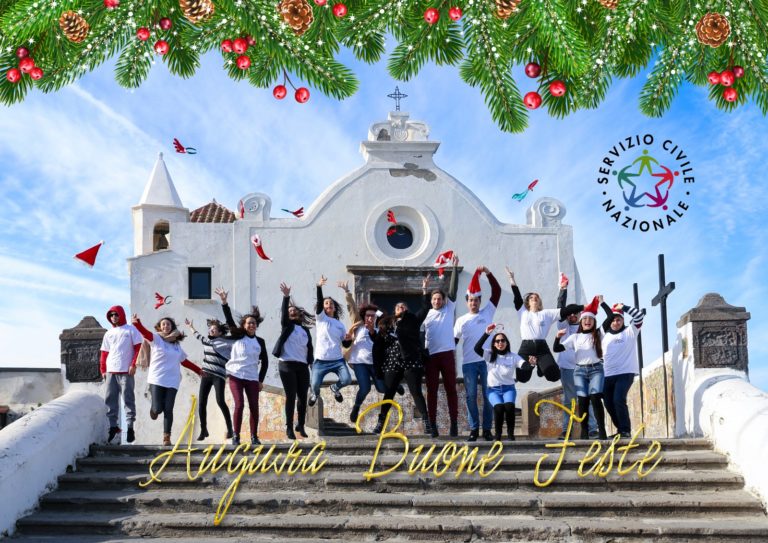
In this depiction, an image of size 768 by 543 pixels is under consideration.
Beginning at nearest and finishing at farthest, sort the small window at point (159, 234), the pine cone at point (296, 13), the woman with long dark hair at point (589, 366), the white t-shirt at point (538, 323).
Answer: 1. the pine cone at point (296, 13)
2. the woman with long dark hair at point (589, 366)
3. the white t-shirt at point (538, 323)
4. the small window at point (159, 234)

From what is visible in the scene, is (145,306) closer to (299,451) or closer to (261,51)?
(299,451)

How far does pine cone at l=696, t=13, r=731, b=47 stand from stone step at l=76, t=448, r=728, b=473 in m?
5.70

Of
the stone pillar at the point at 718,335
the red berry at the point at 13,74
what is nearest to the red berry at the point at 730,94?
the red berry at the point at 13,74

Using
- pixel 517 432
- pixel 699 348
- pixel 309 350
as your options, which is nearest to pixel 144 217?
pixel 517 432

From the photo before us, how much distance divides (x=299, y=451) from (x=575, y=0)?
609 centimetres

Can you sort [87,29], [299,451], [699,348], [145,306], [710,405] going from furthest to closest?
[145,306]
[699,348]
[710,405]
[299,451]
[87,29]

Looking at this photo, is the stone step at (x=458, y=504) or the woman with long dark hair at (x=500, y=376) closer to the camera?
the stone step at (x=458, y=504)

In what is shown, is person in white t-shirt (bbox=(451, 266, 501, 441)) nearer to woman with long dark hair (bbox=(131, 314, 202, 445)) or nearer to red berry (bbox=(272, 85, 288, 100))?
woman with long dark hair (bbox=(131, 314, 202, 445))

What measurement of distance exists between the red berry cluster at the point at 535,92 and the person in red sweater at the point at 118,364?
24.1 ft

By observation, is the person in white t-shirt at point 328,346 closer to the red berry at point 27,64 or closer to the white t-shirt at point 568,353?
the white t-shirt at point 568,353

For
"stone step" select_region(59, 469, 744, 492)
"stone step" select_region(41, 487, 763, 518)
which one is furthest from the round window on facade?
"stone step" select_region(41, 487, 763, 518)

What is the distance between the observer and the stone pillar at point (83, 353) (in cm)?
1215

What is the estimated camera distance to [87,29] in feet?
17.8

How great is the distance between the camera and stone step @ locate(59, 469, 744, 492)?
9.80 m
